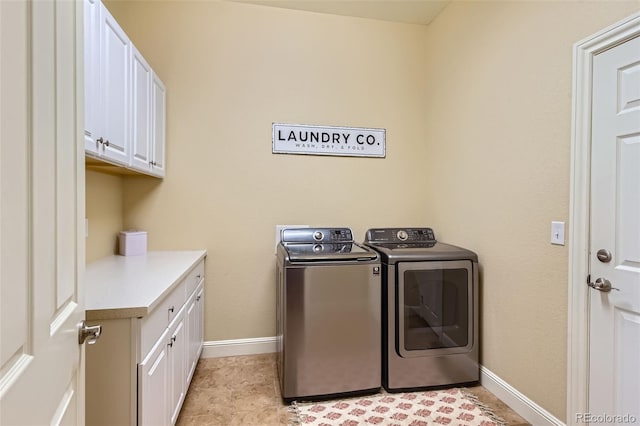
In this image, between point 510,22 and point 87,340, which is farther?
point 510,22

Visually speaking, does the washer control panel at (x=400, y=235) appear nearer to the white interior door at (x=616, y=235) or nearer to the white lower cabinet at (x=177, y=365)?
A: the white interior door at (x=616, y=235)

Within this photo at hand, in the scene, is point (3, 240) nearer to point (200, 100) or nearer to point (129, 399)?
point (129, 399)

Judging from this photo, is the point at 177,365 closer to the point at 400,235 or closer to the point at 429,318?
the point at 429,318

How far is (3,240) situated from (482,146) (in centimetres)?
248

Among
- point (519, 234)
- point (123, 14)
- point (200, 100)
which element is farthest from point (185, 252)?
point (519, 234)

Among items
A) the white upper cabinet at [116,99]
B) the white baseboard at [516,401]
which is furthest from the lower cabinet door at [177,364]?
the white baseboard at [516,401]

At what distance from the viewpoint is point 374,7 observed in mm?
2758

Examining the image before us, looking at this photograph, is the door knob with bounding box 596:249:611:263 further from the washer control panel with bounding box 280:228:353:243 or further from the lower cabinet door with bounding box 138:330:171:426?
the lower cabinet door with bounding box 138:330:171:426

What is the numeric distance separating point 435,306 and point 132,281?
1.92 m

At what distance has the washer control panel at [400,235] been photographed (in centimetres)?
268

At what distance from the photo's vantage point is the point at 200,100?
8.72ft

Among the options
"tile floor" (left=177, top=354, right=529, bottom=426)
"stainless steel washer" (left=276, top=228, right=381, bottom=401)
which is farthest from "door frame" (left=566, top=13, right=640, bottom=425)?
"stainless steel washer" (left=276, top=228, right=381, bottom=401)

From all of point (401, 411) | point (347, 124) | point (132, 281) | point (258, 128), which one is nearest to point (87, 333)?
point (132, 281)

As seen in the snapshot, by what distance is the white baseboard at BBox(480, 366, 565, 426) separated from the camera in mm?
1753
